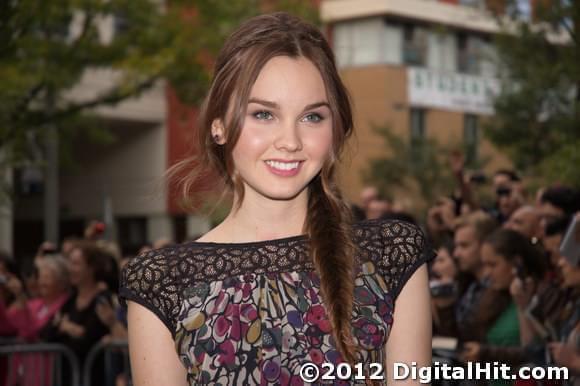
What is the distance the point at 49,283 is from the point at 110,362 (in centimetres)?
106

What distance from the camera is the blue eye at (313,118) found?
280 cm

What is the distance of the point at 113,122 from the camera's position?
3378 cm

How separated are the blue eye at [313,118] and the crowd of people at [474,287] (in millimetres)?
1368

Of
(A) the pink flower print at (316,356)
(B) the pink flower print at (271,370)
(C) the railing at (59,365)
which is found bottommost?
(C) the railing at (59,365)

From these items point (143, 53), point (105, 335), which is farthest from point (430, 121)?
point (105, 335)

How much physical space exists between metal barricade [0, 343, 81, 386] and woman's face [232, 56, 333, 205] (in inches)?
238

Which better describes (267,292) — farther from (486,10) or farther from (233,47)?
(486,10)

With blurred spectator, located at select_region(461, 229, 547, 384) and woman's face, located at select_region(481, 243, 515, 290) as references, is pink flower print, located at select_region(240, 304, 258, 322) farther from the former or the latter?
woman's face, located at select_region(481, 243, 515, 290)

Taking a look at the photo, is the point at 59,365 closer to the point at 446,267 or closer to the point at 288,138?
the point at 446,267

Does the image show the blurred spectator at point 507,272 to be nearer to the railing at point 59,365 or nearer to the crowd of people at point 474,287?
the crowd of people at point 474,287

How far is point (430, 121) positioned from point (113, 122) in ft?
35.0

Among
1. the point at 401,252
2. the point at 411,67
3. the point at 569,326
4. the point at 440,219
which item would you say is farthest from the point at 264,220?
the point at 411,67

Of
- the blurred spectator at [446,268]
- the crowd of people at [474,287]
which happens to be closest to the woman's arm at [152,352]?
the crowd of people at [474,287]

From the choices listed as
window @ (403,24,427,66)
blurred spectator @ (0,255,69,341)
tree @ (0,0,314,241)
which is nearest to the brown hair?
blurred spectator @ (0,255,69,341)
